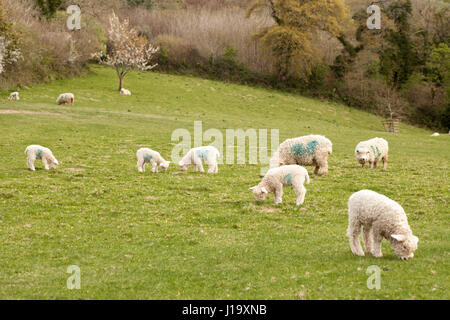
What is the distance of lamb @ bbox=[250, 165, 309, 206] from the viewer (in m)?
15.1

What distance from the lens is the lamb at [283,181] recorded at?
15.1 m

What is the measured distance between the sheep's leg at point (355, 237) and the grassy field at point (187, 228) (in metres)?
0.18

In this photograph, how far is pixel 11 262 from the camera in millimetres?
10797

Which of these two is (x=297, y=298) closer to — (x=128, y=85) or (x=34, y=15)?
(x=128, y=85)

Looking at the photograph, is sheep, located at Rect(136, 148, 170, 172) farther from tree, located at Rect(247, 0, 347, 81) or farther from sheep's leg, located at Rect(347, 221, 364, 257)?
tree, located at Rect(247, 0, 347, 81)

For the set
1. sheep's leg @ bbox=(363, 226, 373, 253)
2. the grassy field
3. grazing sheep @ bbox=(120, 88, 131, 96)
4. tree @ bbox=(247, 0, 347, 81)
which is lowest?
the grassy field

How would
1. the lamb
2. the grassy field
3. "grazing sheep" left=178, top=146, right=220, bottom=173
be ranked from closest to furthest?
1. the grassy field
2. the lamb
3. "grazing sheep" left=178, top=146, right=220, bottom=173

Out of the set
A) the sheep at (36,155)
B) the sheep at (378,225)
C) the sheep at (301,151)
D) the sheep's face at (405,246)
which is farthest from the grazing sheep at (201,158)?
the sheep's face at (405,246)

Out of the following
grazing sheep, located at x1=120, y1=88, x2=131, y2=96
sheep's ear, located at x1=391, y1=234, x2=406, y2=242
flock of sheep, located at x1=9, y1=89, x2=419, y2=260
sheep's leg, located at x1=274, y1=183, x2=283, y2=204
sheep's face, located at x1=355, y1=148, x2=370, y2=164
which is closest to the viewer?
sheep's ear, located at x1=391, y1=234, x2=406, y2=242

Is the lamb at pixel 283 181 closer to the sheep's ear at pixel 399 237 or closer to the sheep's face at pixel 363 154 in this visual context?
the sheep's ear at pixel 399 237

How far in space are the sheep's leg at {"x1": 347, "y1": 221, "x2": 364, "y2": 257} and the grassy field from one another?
0.18m

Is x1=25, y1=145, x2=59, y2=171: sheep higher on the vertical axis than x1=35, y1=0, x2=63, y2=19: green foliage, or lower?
lower

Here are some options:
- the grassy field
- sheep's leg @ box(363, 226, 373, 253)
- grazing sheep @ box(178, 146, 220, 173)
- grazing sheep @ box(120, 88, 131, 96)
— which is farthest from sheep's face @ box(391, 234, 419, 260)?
grazing sheep @ box(120, 88, 131, 96)
